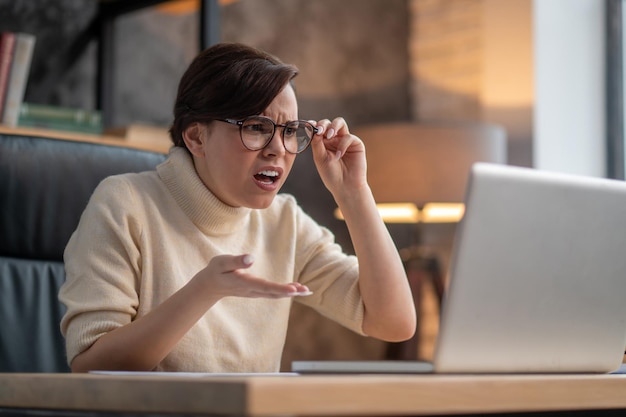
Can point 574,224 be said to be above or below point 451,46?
below

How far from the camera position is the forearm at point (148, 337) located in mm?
1077

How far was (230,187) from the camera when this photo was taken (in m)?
1.39

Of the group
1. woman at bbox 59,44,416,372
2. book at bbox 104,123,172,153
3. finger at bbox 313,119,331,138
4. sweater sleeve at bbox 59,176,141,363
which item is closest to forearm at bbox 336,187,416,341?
woman at bbox 59,44,416,372

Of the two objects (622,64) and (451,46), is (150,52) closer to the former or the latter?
(451,46)

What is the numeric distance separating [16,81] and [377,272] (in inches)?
46.9

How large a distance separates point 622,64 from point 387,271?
8.15ft

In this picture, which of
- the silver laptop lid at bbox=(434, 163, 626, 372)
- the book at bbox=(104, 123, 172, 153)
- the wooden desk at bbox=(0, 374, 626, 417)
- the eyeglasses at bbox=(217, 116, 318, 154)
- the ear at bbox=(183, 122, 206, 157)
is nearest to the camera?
the wooden desk at bbox=(0, 374, 626, 417)

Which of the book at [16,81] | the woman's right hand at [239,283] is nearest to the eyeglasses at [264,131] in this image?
the woman's right hand at [239,283]

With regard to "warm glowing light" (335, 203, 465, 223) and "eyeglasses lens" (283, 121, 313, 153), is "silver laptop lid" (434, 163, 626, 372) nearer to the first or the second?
"eyeglasses lens" (283, 121, 313, 153)

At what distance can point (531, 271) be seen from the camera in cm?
87

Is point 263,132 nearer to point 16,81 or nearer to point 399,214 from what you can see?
point 16,81

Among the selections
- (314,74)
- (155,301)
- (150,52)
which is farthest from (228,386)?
(314,74)

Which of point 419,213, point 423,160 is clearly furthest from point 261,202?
point 419,213

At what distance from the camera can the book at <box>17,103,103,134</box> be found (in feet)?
7.23
